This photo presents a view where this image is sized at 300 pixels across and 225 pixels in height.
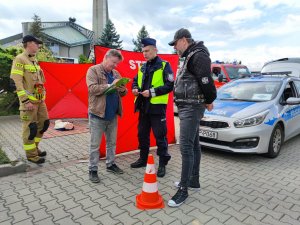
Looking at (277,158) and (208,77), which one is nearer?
(208,77)

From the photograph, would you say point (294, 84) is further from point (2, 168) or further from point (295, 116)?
point (2, 168)

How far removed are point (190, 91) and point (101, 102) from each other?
1323 mm

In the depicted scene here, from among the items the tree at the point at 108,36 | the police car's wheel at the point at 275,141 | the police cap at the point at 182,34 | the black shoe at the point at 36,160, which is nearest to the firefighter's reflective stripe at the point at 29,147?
the black shoe at the point at 36,160

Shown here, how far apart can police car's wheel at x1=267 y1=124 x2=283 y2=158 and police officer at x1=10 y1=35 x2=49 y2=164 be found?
4057 mm

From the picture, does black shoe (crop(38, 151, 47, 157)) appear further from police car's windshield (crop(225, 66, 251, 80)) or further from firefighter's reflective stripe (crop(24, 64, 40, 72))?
police car's windshield (crop(225, 66, 251, 80))

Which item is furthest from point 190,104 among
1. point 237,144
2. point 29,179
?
point 29,179

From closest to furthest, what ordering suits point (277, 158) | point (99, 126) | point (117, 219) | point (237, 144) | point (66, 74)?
point (117, 219) → point (99, 126) → point (237, 144) → point (277, 158) → point (66, 74)

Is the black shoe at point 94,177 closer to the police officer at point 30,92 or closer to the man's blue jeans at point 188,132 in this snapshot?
the police officer at point 30,92

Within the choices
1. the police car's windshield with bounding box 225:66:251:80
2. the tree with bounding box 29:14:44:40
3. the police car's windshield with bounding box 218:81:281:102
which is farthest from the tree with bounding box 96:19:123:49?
the police car's windshield with bounding box 218:81:281:102

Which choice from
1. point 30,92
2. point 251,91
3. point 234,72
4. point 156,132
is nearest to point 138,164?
point 156,132

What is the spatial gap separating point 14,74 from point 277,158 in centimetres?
486

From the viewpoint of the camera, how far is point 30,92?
4211 millimetres

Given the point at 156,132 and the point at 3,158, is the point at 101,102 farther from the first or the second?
the point at 3,158

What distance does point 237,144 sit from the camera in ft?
15.5
